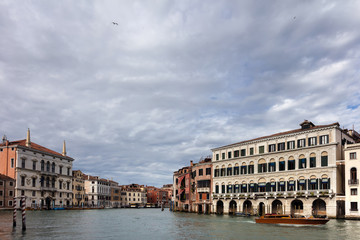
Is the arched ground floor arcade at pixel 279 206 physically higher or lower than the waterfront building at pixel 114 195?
higher

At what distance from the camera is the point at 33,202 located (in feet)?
286

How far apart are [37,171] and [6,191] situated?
39.7ft

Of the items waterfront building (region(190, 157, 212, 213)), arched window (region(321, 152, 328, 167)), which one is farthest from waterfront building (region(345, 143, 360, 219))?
waterfront building (region(190, 157, 212, 213))

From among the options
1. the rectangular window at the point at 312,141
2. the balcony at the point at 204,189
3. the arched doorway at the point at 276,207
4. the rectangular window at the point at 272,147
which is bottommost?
the arched doorway at the point at 276,207

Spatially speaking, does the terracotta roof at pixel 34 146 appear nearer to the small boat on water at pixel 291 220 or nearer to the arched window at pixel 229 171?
the arched window at pixel 229 171

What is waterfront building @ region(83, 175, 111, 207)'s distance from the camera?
5344 inches

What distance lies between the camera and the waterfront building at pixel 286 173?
159 ft

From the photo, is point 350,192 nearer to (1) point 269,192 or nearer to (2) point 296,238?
(1) point 269,192

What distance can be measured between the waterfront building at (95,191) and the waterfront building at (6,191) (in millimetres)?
56662

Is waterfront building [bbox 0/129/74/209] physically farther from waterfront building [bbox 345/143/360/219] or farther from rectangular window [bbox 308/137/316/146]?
waterfront building [bbox 345/143/360/219]

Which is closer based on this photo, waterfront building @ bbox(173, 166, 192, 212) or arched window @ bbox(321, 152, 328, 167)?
arched window @ bbox(321, 152, 328, 167)

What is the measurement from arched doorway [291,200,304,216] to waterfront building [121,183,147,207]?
118247 millimetres

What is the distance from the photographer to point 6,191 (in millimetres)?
76688

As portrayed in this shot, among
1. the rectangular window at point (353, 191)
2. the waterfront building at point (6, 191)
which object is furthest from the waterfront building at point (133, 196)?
the rectangular window at point (353, 191)
